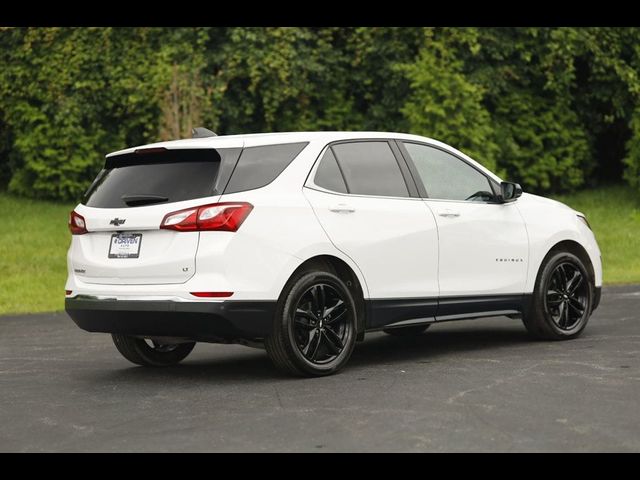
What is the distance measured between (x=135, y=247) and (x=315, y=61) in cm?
1785

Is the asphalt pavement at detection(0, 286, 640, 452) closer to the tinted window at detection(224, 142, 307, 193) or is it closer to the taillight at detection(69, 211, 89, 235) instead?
the taillight at detection(69, 211, 89, 235)

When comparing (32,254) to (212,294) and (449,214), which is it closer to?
(449,214)

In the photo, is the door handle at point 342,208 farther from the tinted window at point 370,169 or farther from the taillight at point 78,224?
the taillight at point 78,224

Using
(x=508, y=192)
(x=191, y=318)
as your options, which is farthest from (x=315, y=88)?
(x=191, y=318)

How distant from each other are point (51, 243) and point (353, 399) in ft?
49.0

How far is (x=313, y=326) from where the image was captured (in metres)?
8.66

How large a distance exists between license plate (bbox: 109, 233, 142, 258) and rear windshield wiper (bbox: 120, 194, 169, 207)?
A: 0.23 m

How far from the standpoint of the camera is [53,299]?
54.6 feet

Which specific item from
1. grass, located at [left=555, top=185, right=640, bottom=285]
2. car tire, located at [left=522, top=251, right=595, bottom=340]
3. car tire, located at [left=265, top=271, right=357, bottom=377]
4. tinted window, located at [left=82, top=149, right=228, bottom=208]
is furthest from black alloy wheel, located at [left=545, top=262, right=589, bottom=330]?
grass, located at [left=555, top=185, right=640, bottom=285]

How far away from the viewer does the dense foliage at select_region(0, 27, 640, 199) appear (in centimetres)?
2462

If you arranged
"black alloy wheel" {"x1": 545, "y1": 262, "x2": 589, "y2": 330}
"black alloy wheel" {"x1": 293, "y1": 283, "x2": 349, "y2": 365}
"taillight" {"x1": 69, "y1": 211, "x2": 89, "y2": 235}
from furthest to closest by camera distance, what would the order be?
"black alloy wheel" {"x1": 545, "y1": 262, "x2": 589, "y2": 330} → "taillight" {"x1": 69, "y1": 211, "x2": 89, "y2": 235} → "black alloy wheel" {"x1": 293, "y1": 283, "x2": 349, "y2": 365}

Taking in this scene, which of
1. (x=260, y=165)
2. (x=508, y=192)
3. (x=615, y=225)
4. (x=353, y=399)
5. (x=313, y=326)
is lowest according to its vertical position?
(x=615, y=225)
